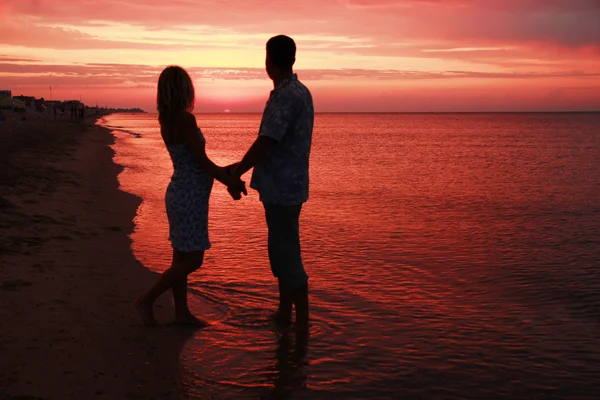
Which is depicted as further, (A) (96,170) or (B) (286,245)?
(A) (96,170)

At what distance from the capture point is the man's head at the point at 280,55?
178 inches

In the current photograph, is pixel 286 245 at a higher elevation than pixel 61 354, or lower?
higher

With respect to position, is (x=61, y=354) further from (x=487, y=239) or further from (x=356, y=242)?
(x=487, y=239)

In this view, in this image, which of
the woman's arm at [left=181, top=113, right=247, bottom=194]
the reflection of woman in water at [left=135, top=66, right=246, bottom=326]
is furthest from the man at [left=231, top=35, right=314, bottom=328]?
the reflection of woman in water at [left=135, top=66, right=246, bottom=326]

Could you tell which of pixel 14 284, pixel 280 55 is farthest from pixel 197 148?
pixel 14 284

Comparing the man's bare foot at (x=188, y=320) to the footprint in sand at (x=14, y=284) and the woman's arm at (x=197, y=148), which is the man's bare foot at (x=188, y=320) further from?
the footprint in sand at (x=14, y=284)

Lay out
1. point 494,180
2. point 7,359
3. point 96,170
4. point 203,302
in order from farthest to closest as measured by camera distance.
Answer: point 494,180
point 96,170
point 203,302
point 7,359

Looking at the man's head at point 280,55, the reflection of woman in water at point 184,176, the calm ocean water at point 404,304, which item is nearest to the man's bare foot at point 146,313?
the reflection of woman in water at point 184,176

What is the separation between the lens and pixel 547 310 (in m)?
6.07

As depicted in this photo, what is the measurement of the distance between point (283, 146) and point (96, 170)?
15.8 m

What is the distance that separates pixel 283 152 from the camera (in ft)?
15.0

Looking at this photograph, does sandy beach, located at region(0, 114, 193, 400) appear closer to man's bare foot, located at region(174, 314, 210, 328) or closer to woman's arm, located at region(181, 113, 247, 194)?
man's bare foot, located at region(174, 314, 210, 328)

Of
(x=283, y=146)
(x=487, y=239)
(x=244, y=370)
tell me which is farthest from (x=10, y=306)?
(x=487, y=239)

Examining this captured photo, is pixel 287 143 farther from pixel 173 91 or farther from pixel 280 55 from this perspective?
pixel 173 91
